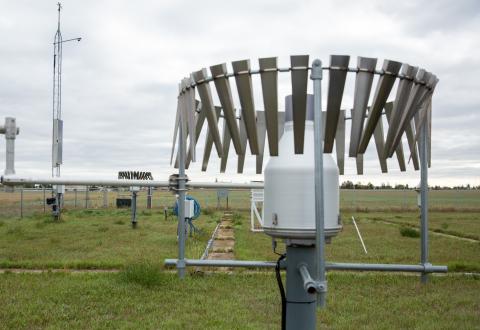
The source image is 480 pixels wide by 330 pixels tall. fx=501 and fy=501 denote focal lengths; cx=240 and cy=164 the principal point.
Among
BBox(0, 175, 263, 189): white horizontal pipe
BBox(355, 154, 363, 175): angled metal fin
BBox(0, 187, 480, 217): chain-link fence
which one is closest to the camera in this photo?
BBox(355, 154, 363, 175): angled metal fin

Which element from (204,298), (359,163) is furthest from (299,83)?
(204,298)

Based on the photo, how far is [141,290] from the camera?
539 cm

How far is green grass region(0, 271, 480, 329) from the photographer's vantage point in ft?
14.1

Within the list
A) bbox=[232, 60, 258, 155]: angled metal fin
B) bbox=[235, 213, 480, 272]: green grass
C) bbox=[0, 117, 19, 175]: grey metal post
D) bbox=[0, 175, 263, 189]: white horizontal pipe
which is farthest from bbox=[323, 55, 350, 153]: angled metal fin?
bbox=[235, 213, 480, 272]: green grass

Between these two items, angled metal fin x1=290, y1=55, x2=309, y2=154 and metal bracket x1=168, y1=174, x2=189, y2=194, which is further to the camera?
metal bracket x1=168, y1=174, x2=189, y2=194

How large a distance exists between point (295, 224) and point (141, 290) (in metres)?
3.94

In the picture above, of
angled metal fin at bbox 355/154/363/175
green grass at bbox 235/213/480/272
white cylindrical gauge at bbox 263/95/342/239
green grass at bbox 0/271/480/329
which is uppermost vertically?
angled metal fin at bbox 355/154/363/175

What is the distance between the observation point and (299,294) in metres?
2.02

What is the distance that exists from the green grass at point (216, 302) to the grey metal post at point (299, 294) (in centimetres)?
222

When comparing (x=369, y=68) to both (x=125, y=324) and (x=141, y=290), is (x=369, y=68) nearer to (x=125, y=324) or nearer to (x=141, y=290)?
(x=125, y=324)

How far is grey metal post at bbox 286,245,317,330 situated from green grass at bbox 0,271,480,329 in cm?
222

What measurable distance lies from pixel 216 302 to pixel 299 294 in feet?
10.1

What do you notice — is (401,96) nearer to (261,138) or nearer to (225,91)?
(225,91)

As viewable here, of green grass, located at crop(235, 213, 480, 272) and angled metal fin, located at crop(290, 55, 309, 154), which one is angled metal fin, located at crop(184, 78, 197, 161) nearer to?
angled metal fin, located at crop(290, 55, 309, 154)
